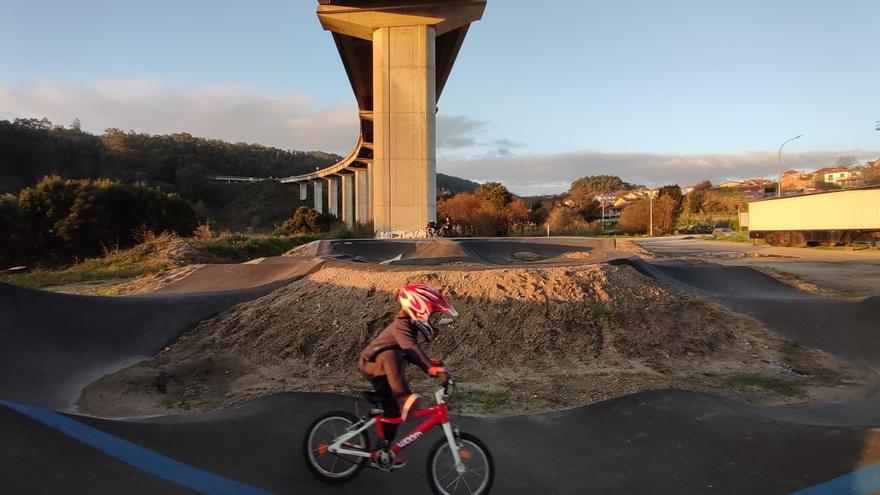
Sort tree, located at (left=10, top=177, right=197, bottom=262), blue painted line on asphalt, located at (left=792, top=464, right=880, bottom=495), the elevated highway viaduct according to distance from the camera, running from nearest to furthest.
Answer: blue painted line on asphalt, located at (left=792, top=464, right=880, bottom=495)
the elevated highway viaduct
tree, located at (left=10, top=177, right=197, bottom=262)

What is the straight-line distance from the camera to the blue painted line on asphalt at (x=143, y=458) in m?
3.40

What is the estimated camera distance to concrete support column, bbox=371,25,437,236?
30766 mm

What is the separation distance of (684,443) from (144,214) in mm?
41733

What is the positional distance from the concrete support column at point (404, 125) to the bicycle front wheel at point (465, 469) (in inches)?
1097

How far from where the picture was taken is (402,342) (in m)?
3.64

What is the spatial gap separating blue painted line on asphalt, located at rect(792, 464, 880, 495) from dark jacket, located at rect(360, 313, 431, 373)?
2662 mm

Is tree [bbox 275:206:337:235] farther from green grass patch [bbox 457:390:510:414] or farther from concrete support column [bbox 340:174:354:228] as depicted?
green grass patch [bbox 457:390:510:414]

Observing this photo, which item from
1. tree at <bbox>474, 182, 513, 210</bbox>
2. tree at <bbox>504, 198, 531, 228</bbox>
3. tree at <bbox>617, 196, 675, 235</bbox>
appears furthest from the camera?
tree at <bbox>617, 196, 675, 235</bbox>

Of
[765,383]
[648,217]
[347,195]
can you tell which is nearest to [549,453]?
[765,383]

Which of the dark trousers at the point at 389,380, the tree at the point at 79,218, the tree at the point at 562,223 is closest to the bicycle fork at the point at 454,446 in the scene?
the dark trousers at the point at 389,380

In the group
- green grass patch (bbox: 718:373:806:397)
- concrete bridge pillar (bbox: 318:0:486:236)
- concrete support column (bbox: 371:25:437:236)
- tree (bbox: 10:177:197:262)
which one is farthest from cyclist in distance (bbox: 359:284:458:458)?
tree (bbox: 10:177:197:262)

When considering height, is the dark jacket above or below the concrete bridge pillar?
below

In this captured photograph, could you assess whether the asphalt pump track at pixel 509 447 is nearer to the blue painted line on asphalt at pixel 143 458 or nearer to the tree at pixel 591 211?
the blue painted line on asphalt at pixel 143 458

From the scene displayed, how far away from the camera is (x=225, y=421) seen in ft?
15.4
